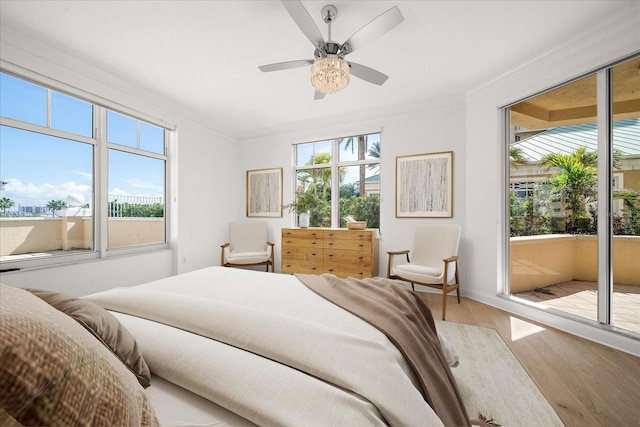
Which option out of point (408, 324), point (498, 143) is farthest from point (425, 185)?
point (408, 324)

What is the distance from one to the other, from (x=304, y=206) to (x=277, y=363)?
11.5 ft

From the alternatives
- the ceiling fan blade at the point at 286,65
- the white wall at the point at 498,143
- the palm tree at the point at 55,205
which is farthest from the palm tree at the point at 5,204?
the white wall at the point at 498,143

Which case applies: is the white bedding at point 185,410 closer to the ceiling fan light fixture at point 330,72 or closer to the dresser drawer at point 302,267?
the ceiling fan light fixture at point 330,72

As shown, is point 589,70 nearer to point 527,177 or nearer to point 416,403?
point 527,177

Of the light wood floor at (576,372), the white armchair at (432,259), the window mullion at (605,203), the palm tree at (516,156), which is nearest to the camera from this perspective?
the light wood floor at (576,372)

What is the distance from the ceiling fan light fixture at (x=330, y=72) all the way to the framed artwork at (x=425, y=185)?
215cm

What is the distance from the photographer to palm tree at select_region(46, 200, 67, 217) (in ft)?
8.97

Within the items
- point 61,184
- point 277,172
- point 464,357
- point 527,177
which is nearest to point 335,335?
point 464,357

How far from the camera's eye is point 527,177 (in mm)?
2965

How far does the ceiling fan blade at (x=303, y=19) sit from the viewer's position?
1.60m

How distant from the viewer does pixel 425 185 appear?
3777mm

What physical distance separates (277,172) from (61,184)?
2900mm

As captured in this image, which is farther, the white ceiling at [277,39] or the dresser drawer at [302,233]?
the dresser drawer at [302,233]

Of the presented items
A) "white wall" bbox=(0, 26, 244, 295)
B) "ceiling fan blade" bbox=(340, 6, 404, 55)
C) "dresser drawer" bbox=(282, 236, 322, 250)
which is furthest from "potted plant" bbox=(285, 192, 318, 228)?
"ceiling fan blade" bbox=(340, 6, 404, 55)
